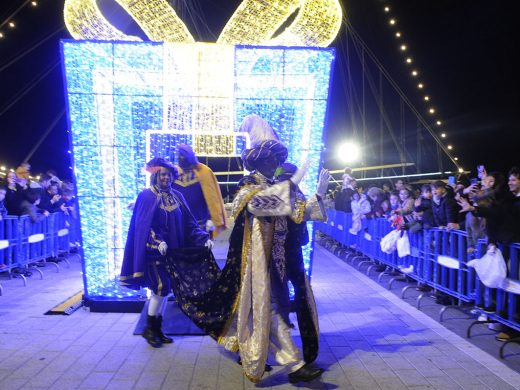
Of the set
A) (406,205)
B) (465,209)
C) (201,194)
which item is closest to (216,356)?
(201,194)

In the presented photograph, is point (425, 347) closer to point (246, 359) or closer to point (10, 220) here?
point (246, 359)

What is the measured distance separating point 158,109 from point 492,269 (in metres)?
3.97

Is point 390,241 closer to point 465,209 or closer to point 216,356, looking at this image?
point 465,209

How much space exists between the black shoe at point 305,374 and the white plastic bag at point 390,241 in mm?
4550

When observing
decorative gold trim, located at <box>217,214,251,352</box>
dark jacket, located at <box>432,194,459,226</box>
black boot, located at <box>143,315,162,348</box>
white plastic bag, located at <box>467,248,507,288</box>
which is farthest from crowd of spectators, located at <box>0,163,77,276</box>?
white plastic bag, located at <box>467,248,507,288</box>

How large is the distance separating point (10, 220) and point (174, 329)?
4.34 meters

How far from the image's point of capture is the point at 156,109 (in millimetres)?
5441

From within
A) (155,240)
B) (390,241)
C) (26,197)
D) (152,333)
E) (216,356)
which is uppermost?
(26,197)

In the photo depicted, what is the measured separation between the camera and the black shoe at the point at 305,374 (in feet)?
11.7

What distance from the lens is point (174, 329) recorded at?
498cm

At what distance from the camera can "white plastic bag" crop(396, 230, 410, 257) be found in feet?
24.0

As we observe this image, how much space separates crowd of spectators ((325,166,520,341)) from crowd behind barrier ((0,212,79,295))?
198 inches

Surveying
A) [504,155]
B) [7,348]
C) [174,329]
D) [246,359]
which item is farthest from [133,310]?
[504,155]

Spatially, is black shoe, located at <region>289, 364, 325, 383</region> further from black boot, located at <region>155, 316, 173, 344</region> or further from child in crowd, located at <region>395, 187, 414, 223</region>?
child in crowd, located at <region>395, 187, 414, 223</region>
